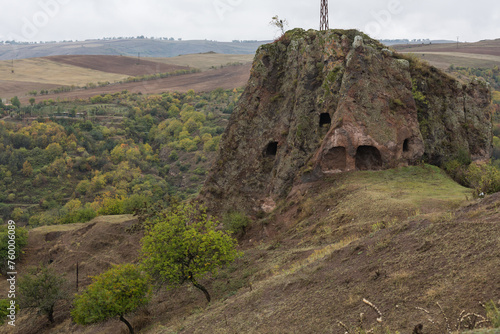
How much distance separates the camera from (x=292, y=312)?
1302cm

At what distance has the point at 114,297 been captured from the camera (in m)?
21.1

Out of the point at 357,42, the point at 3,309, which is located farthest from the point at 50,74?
the point at 357,42

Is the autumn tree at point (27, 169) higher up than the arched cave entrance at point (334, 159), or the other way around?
the arched cave entrance at point (334, 159)

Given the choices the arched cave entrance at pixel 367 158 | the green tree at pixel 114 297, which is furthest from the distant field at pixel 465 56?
the green tree at pixel 114 297

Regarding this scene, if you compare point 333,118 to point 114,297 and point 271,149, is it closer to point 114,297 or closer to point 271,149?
point 271,149

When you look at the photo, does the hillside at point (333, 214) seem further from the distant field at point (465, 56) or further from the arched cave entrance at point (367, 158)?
the distant field at point (465, 56)

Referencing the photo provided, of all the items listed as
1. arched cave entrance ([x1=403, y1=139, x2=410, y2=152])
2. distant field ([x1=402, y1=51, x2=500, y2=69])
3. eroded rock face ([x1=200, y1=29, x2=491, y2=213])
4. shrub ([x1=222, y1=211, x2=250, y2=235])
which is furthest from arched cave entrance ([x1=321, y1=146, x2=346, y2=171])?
distant field ([x1=402, y1=51, x2=500, y2=69])

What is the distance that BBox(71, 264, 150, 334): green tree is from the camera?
2092cm

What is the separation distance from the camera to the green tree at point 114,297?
20.9 m

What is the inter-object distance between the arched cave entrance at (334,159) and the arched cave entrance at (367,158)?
1.09 meters

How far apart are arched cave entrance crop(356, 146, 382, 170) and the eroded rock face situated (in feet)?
0.22

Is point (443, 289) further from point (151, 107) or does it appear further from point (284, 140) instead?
point (151, 107)

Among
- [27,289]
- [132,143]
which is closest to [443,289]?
[27,289]

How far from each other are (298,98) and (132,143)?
9652 cm
